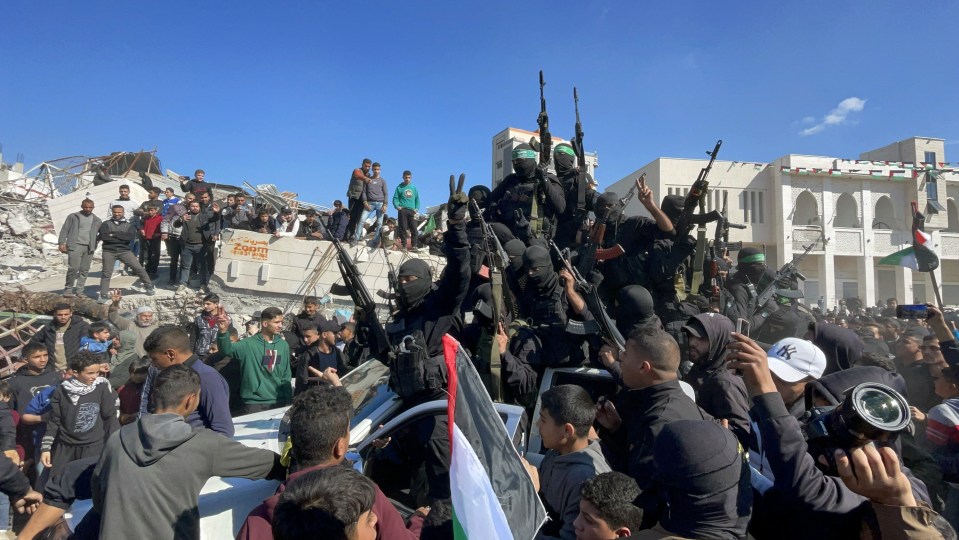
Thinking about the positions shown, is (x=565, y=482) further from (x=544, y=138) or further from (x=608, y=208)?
(x=544, y=138)

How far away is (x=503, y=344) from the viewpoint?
3939 mm

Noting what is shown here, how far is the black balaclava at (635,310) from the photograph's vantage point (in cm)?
432

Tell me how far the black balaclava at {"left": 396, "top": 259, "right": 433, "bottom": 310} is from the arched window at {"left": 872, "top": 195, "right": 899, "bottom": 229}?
3796 cm

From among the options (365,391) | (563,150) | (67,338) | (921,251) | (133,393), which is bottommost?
(133,393)

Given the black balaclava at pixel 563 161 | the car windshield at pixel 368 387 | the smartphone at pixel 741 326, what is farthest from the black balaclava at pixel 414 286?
the black balaclava at pixel 563 161

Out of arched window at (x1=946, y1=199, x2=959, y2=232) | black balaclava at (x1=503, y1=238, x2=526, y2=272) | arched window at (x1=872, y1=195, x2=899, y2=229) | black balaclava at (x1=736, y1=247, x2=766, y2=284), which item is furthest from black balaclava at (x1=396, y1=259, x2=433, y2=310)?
arched window at (x1=946, y1=199, x2=959, y2=232)

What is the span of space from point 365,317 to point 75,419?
2.58m

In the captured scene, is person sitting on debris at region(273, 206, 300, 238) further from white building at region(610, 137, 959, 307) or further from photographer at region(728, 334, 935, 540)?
white building at region(610, 137, 959, 307)

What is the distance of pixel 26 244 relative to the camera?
661 inches

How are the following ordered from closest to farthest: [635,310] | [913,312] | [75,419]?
[635,310], [913,312], [75,419]

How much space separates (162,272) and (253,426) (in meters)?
11.4

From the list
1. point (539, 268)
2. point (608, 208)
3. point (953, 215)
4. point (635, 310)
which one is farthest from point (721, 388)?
point (953, 215)

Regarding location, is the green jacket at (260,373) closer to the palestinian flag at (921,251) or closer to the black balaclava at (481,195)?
the black balaclava at (481,195)

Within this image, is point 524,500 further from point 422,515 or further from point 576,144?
point 576,144
